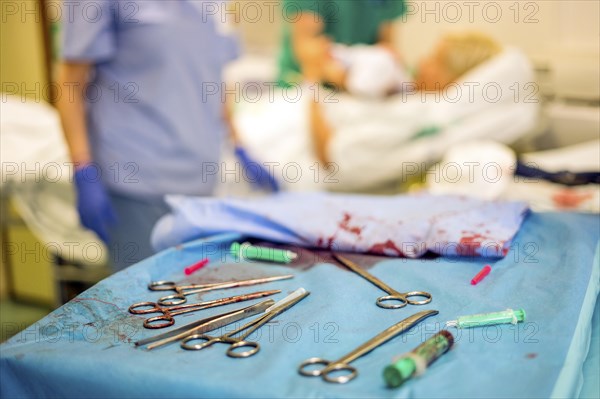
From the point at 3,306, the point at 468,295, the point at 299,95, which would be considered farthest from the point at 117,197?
the point at 3,306

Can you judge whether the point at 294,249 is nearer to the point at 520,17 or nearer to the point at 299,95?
the point at 299,95

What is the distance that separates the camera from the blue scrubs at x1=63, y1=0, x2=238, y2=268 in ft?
5.82

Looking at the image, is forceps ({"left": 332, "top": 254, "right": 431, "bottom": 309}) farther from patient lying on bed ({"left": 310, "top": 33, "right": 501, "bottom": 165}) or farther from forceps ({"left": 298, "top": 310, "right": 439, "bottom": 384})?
patient lying on bed ({"left": 310, "top": 33, "right": 501, "bottom": 165})

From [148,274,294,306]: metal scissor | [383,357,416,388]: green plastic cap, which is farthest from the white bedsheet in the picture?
[383,357,416,388]: green plastic cap

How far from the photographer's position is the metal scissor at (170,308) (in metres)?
1.01

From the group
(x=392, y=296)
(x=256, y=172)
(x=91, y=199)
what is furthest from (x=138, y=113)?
(x=392, y=296)

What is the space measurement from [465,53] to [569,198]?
87 centimetres

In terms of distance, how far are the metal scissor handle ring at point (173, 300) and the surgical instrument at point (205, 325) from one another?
9cm

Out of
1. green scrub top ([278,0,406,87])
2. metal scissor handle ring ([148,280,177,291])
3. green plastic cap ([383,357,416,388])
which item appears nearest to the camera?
green plastic cap ([383,357,416,388])

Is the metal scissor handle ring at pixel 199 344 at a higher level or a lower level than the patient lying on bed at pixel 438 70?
lower

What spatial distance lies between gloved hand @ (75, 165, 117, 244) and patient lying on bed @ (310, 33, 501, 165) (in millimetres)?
859

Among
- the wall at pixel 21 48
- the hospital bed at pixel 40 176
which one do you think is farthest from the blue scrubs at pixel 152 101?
the wall at pixel 21 48

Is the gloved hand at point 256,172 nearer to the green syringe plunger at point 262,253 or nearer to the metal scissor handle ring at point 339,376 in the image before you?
the green syringe plunger at point 262,253

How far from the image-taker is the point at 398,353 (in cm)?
90
